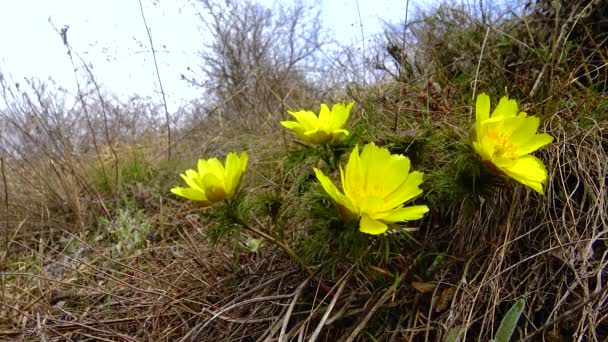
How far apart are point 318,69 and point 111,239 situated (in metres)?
1.98

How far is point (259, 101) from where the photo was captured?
349cm

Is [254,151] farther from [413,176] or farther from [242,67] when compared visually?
[242,67]

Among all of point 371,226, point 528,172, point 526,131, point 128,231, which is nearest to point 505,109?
point 526,131

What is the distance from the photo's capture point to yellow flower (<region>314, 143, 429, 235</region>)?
0.75 m

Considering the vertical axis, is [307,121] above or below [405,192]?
above

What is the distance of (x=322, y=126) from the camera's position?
3.08 ft

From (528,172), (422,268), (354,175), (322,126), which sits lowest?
(422,268)

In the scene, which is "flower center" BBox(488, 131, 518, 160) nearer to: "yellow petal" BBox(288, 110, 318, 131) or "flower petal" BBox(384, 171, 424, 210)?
"flower petal" BBox(384, 171, 424, 210)

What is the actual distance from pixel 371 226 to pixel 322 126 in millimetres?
288

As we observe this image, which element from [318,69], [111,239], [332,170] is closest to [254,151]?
[111,239]

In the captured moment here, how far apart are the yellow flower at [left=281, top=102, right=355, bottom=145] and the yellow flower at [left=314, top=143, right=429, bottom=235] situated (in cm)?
10

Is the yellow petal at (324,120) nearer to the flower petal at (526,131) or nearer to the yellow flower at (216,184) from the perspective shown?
the yellow flower at (216,184)

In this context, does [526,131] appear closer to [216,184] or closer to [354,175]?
[354,175]

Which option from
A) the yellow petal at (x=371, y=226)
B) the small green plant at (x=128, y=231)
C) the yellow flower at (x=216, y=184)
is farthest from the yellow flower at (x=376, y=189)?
the small green plant at (x=128, y=231)
